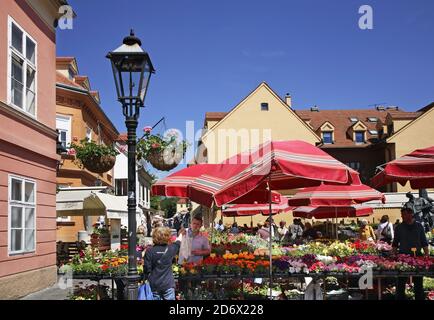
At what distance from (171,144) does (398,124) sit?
38748 mm

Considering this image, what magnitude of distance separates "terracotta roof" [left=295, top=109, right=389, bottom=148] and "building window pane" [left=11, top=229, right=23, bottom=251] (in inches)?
1550

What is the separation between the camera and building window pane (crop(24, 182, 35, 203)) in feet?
39.3

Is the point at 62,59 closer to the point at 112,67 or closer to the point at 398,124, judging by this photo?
the point at 112,67

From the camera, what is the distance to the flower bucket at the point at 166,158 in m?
11.2

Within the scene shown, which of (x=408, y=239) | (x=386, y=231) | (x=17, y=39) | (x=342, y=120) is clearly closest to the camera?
(x=408, y=239)

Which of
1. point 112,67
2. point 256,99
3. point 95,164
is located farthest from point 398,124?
point 112,67

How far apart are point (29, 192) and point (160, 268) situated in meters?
6.58

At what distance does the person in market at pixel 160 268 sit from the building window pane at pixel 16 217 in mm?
5454

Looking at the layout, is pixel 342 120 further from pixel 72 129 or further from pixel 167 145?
pixel 167 145

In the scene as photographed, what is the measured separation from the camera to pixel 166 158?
11211mm

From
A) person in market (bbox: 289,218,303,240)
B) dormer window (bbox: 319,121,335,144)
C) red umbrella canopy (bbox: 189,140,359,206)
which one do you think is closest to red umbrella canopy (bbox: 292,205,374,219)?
person in market (bbox: 289,218,303,240)

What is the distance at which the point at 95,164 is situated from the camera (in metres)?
15.4

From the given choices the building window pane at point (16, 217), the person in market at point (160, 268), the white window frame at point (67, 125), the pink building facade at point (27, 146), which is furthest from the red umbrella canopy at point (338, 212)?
Result: the white window frame at point (67, 125)

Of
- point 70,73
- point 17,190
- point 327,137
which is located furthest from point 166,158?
point 327,137
